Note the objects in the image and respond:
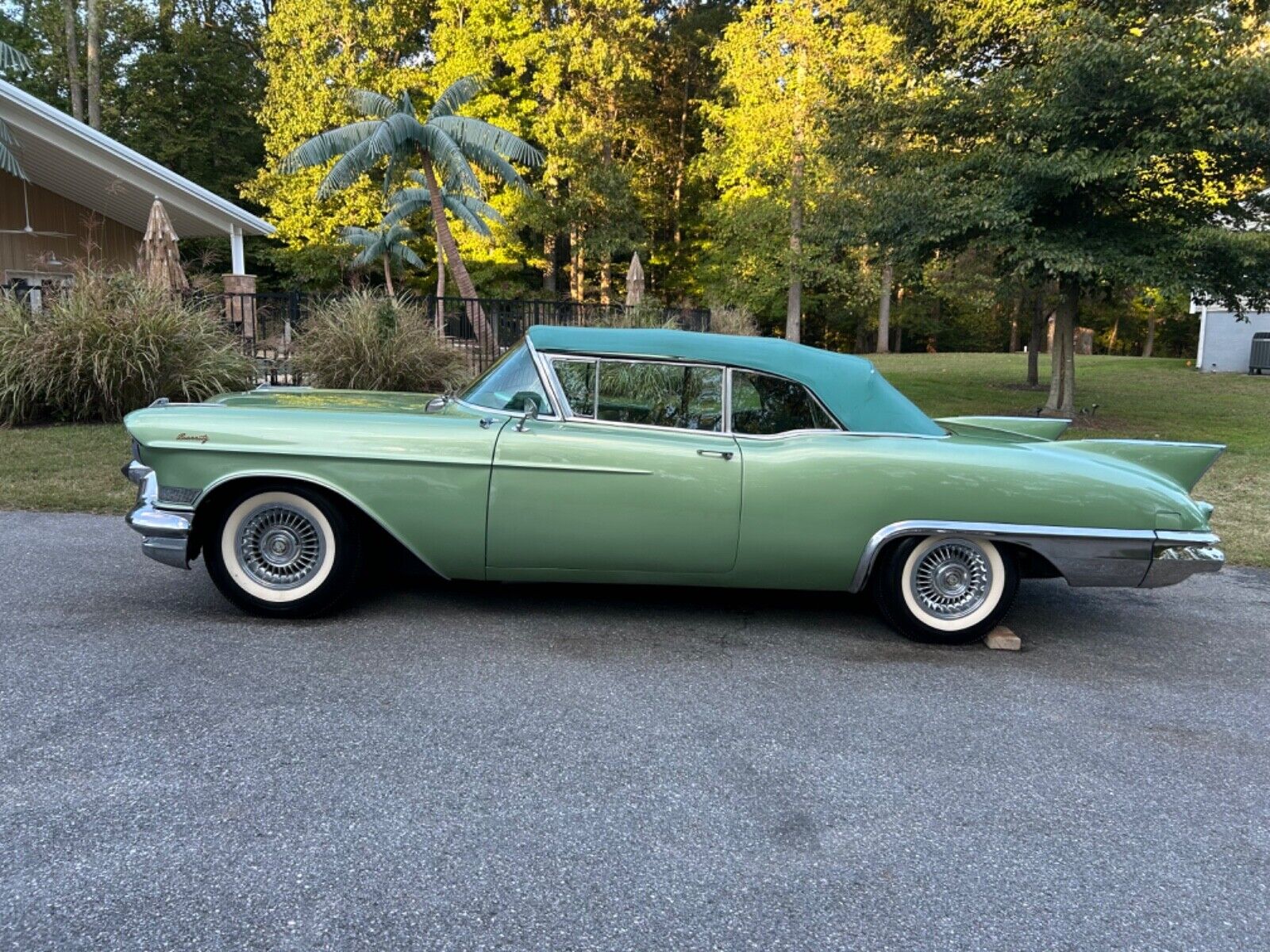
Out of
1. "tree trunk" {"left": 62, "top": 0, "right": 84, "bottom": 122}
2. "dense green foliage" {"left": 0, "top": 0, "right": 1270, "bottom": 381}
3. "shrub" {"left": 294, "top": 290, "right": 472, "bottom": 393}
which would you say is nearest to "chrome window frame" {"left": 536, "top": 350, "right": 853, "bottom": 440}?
"shrub" {"left": 294, "top": 290, "right": 472, "bottom": 393}

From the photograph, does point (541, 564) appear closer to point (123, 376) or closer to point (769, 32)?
point (123, 376)

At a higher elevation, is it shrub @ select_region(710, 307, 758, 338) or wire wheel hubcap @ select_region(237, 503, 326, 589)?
shrub @ select_region(710, 307, 758, 338)

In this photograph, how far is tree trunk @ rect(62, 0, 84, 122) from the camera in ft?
94.3

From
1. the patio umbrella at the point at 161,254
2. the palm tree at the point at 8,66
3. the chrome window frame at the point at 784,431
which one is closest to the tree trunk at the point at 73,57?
the palm tree at the point at 8,66

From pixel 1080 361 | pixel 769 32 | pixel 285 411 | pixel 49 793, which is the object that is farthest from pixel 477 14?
pixel 49 793

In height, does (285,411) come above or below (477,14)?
below

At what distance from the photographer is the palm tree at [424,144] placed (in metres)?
18.7

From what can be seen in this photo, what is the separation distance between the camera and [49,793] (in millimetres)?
2615

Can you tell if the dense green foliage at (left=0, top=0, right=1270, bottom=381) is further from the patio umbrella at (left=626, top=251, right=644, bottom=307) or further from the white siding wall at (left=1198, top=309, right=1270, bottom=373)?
the white siding wall at (left=1198, top=309, right=1270, bottom=373)

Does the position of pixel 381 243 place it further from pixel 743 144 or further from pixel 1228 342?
pixel 1228 342

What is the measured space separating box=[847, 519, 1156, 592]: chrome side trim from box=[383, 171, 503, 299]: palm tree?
23798mm

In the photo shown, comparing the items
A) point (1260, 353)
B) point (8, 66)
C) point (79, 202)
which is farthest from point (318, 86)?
point (1260, 353)

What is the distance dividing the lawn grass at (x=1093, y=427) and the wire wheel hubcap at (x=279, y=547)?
10.2 feet

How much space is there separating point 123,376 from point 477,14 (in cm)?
2550
